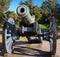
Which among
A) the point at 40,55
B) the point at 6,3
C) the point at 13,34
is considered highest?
the point at 6,3

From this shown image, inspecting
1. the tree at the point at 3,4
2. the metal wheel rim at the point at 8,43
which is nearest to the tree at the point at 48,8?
the tree at the point at 3,4

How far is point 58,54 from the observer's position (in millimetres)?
9016

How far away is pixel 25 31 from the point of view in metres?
9.79

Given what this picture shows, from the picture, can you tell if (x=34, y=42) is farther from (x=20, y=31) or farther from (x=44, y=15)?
(x=44, y=15)

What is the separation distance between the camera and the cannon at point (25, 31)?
28.5 feet

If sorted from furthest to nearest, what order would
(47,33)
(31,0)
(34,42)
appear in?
(31,0) → (34,42) → (47,33)

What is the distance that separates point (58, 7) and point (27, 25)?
112 feet

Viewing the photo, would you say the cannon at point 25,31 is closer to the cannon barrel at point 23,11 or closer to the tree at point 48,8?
the cannon barrel at point 23,11

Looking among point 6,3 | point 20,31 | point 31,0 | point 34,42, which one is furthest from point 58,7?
point 20,31

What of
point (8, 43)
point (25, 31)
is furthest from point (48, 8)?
point (8, 43)

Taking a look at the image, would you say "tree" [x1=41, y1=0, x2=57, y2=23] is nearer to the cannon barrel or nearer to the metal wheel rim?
the metal wheel rim

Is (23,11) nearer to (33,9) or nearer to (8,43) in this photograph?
(8,43)

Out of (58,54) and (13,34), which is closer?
(58,54)

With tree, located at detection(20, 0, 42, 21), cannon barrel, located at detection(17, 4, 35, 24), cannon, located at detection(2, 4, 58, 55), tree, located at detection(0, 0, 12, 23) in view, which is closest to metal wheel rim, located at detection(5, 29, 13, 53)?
cannon, located at detection(2, 4, 58, 55)
